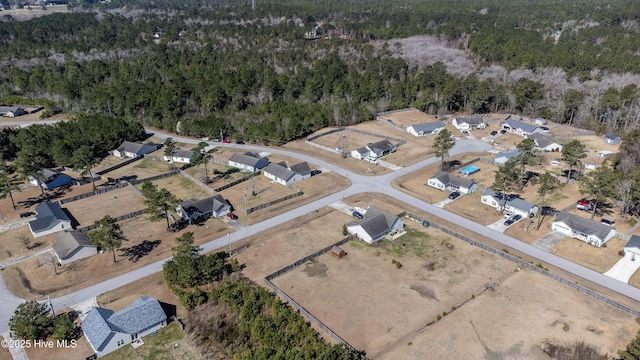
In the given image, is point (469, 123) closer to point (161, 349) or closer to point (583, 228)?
point (583, 228)

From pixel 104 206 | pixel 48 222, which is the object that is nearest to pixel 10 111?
pixel 104 206

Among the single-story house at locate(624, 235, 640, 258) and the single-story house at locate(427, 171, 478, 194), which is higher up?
the single-story house at locate(624, 235, 640, 258)

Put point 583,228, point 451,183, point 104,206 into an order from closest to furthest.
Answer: point 583,228 < point 104,206 < point 451,183

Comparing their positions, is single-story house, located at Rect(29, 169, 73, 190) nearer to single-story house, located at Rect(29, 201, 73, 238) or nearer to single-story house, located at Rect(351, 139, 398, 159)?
single-story house, located at Rect(29, 201, 73, 238)

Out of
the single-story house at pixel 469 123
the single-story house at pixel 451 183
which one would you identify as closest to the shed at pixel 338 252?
the single-story house at pixel 451 183

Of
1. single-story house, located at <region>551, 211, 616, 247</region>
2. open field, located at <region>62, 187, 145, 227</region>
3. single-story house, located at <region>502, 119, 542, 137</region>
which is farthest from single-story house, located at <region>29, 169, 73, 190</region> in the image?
single-story house, located at <region>502, 119, 542, 137</region>

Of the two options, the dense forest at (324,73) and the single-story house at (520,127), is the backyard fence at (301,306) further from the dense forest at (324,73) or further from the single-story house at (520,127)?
the single-story house at (520,127)

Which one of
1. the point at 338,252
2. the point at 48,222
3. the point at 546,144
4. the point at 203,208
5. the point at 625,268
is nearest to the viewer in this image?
the point at 625,268
